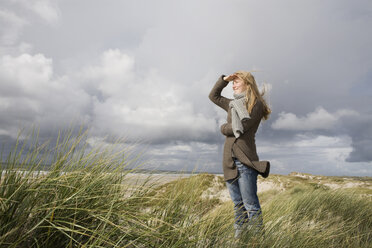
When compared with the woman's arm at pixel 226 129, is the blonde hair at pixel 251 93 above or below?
above

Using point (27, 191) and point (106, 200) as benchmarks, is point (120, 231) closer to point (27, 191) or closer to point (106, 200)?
point (106, 200)

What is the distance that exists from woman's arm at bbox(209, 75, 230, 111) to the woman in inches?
14.1

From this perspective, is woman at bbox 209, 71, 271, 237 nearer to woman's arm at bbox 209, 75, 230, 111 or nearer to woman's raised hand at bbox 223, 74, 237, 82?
woman's raised hand at bbox 223, 74, 237, 82

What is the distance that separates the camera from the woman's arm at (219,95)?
12.6 ft

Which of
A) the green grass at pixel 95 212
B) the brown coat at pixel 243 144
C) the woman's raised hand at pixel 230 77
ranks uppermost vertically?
the woman's raised hand at pixel 230 77

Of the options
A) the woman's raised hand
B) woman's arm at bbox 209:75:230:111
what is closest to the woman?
the woman's raised hand

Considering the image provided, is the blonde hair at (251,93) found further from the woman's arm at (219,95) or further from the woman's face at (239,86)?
the woman's arm at (219,95)

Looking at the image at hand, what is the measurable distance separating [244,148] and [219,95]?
104 cm

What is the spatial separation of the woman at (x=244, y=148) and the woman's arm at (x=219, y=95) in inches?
14.1

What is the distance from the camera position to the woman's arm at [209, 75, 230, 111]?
12.6 ft

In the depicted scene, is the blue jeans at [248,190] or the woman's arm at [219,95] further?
the woman's arm at [219,95]

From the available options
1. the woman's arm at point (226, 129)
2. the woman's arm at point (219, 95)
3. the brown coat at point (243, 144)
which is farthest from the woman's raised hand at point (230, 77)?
the woman's arm at point (226, 129)

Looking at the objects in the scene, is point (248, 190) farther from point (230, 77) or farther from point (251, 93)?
point (230, 77)

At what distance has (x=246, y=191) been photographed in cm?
308
